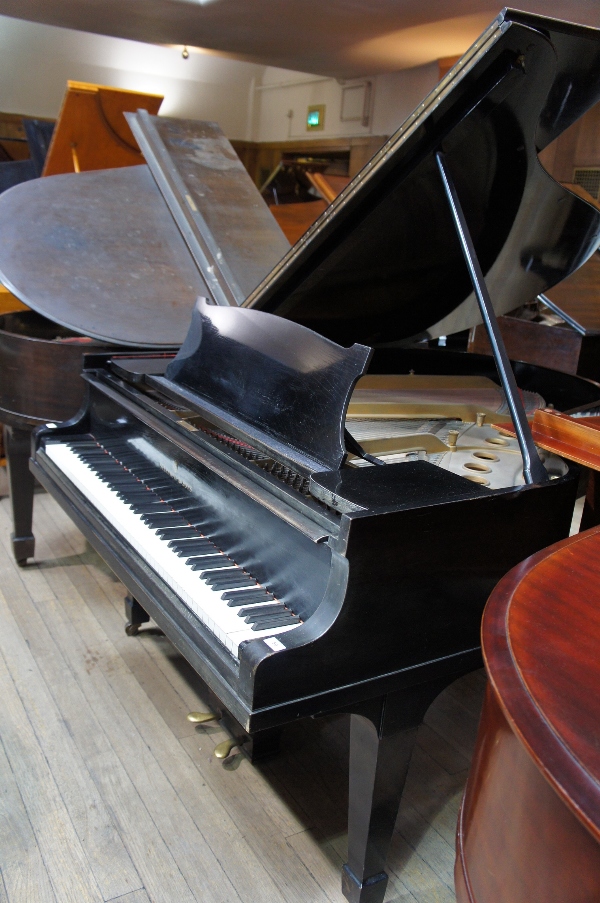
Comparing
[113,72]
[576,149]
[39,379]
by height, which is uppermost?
[113,72]

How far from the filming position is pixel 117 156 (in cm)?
438

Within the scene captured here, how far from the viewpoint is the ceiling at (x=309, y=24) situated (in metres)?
7.23

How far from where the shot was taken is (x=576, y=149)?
26.3 ft

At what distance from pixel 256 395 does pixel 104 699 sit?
3.80 feet

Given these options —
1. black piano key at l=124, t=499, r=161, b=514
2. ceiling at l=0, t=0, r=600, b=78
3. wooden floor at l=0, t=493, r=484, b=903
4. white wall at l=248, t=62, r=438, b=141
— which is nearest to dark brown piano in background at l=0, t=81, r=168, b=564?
wooden floor at l=0, t=493, r=484, b=903

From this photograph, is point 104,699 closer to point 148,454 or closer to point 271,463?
point 148,454

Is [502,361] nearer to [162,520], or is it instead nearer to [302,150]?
[162,520]

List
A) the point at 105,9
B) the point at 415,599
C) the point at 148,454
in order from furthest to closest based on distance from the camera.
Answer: the point at 105,9
the point at 148,454
the point at 415,599

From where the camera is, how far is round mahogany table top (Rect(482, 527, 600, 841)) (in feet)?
2.48

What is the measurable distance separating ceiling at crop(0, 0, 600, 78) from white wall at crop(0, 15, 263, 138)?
776 millimetres

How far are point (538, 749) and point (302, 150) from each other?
1156cm

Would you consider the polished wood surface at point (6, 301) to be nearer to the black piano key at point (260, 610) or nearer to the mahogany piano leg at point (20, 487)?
the mahogany piano leg at point (20, 487)

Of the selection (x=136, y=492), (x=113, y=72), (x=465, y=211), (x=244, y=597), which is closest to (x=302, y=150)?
(x=113, y=72)

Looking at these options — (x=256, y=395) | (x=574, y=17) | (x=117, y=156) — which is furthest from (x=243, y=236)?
(x=574, y=17)
